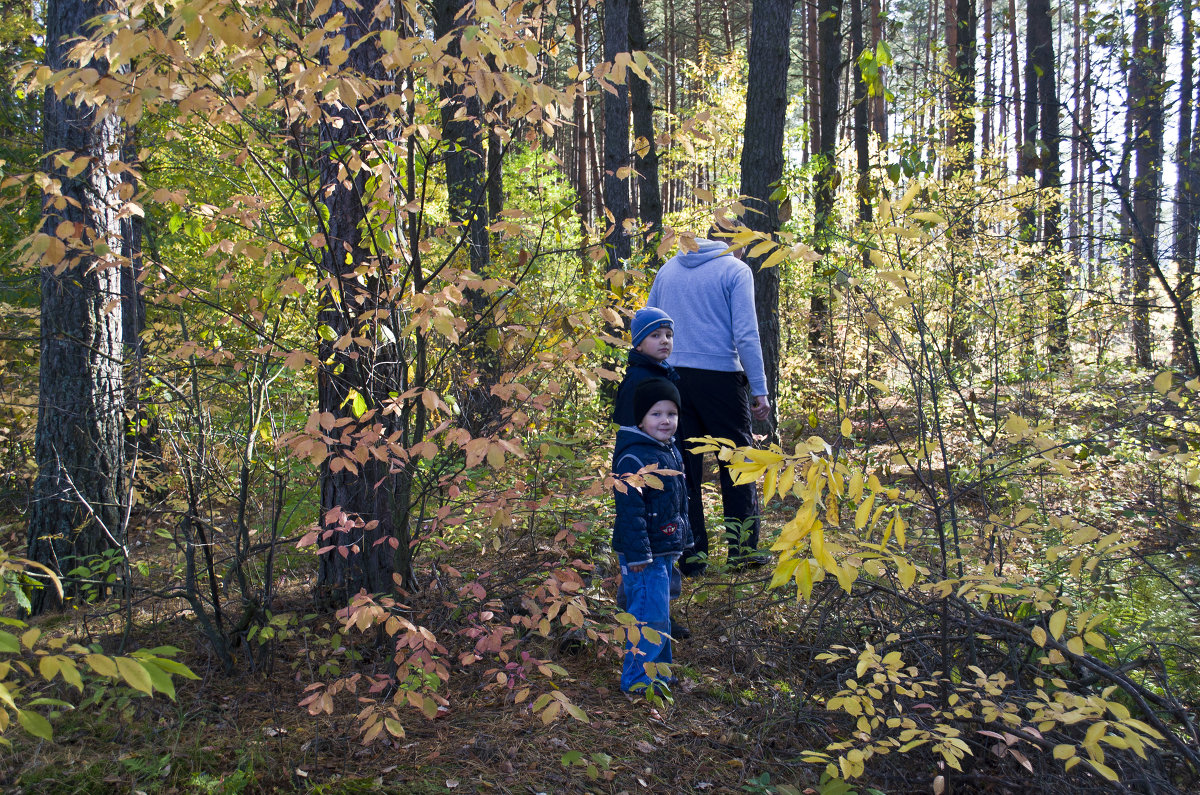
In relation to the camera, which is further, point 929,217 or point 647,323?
point 647,323

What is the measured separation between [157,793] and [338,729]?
2.01 ft

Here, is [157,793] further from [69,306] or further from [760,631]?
[69,306]

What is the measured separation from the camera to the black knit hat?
3150mm

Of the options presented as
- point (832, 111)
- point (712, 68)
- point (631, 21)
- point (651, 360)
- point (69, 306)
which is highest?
point (712, 68)

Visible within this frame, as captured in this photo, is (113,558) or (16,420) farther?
(16,420)

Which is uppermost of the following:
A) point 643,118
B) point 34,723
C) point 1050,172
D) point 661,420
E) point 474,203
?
point 643,118

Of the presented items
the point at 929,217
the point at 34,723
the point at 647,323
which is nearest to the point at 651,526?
the point at 647,323

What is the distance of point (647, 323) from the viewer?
3.45 meters

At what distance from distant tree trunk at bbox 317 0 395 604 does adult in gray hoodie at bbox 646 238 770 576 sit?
1746 millimetres

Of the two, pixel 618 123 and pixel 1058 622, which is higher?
pixel 618 123

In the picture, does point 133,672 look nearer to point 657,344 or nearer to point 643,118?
point 657,344

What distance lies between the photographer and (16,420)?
18.7 ft

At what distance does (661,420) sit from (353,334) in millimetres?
1304

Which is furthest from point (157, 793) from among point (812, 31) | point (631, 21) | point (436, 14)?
point (812, 31)
